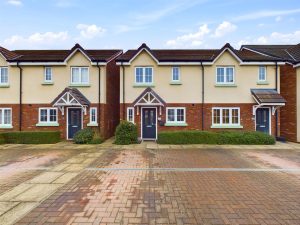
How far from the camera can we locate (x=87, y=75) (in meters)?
18.0

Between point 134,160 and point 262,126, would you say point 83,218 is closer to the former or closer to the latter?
point 134,160

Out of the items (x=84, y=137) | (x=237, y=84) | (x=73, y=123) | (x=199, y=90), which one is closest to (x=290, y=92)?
(x=237, y=84)

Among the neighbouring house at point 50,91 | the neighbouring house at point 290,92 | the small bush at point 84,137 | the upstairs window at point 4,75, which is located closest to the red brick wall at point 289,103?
the neighbouring house at point 290,92

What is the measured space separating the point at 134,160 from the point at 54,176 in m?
3.85

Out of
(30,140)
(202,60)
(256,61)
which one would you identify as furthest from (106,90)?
(256,61)

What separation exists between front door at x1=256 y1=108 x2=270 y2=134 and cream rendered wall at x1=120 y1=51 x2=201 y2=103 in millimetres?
5020

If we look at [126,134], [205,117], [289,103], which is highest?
[289,103]

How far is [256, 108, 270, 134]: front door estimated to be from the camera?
18.0 m

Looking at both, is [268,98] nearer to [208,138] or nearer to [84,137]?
[208,138]

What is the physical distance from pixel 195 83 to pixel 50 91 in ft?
38.4

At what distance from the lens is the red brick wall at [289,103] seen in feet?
57.8

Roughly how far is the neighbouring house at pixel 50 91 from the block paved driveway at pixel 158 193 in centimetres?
787

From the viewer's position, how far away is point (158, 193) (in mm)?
6367

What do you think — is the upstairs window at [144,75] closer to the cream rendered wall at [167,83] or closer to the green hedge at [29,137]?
the cream rendered wall at [167,83]
